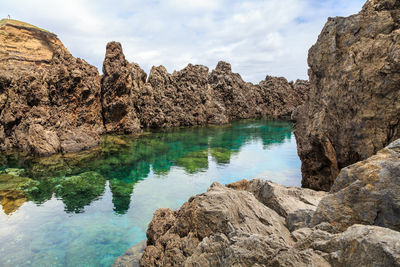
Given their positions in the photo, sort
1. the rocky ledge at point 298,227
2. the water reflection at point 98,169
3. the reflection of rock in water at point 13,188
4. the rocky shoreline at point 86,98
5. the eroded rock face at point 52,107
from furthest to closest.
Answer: the rocky shoreline at point 86,98 → the eroded rock face at point 52,107 → the water reflection at point 98,169 → the reflection of rock in water at point 13,188 → the rocky ledge at point 298,227

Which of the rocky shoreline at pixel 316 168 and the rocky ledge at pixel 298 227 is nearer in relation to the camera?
the rocky ledge at pixel 298 227

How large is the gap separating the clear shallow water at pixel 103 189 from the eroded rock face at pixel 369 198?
10.8m

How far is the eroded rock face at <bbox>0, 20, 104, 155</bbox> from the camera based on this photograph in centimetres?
3341

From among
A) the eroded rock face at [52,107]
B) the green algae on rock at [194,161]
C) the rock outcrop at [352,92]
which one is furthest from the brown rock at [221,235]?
the eroded rock face at [52,107]

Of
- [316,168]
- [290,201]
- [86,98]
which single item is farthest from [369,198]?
[86,98]

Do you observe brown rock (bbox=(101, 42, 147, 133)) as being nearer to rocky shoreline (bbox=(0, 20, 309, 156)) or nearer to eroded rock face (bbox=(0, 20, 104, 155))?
rocky shoreline (bbox=(0, 20, 309, 156))

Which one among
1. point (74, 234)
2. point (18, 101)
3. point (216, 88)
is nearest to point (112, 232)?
point (74, 234)

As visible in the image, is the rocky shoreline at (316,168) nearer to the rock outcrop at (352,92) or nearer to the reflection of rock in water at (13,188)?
the rock outcrop at (352,92)

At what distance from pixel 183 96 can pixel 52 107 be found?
131ft

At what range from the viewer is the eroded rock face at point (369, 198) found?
19.2 ft

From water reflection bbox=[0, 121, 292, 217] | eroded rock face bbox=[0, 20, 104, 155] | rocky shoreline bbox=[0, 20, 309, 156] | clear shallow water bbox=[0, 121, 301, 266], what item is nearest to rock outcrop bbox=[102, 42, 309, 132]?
rocky shoreline bbox=[0, 20, 309, 156]

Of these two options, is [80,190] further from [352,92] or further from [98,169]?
[352,92]

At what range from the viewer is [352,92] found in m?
14.1

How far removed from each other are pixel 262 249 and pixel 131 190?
18.1 m
